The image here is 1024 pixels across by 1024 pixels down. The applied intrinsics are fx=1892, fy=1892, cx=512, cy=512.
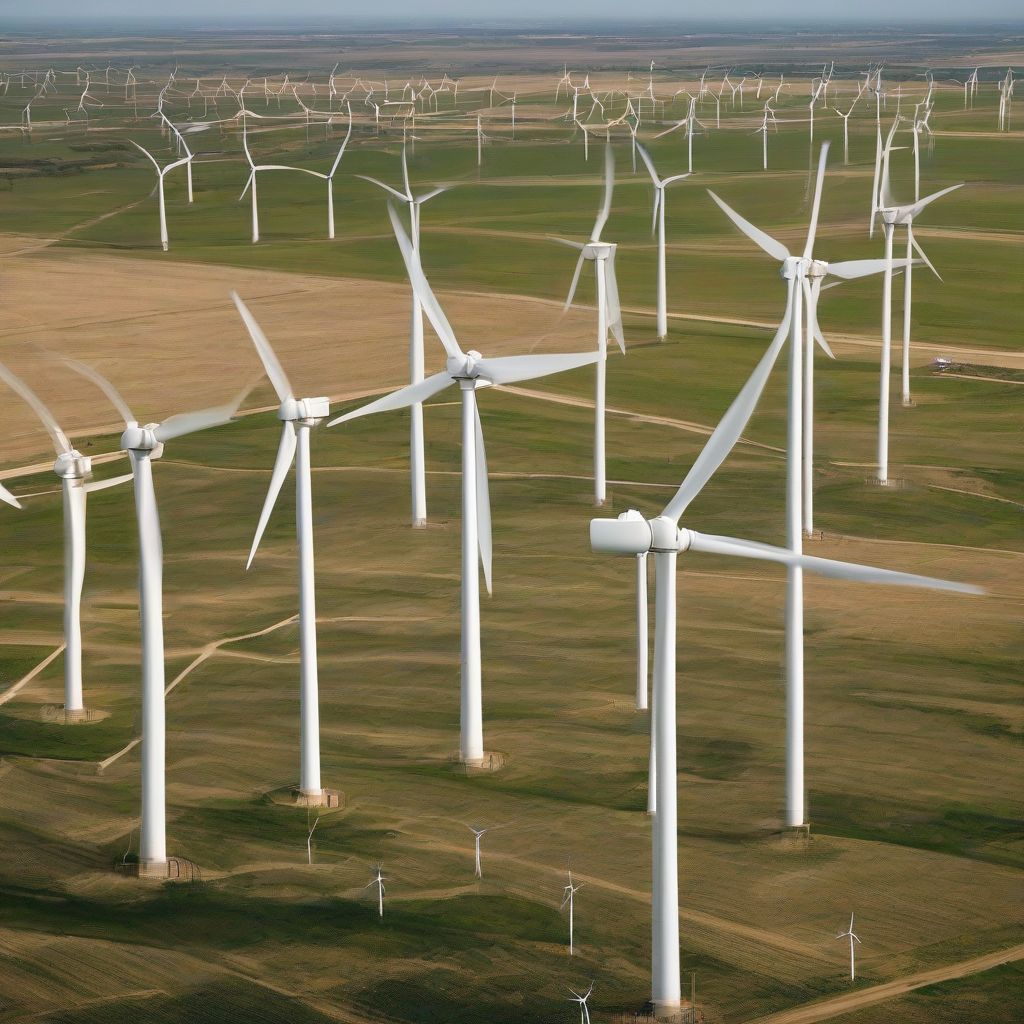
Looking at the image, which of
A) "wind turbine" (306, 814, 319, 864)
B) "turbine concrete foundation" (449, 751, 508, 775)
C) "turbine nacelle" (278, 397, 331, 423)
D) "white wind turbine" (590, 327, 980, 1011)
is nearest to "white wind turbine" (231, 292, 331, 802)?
"turbine nacelle" (278, 397, 331, 423)

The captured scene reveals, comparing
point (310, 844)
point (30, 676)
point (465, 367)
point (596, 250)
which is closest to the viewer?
point (310, 844)

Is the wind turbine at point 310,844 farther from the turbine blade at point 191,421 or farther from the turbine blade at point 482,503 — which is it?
the turbine blade at point 191,421

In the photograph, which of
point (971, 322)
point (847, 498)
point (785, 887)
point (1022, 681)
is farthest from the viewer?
point (971, 322)

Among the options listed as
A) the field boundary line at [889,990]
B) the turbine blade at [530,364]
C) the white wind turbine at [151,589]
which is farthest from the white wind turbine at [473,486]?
the field boundary line at [889,990]

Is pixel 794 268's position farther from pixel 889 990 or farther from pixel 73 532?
pixel 73 532

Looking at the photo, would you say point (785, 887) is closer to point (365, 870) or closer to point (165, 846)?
point (365, 870)

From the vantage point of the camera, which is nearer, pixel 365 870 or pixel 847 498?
pixel 365 870

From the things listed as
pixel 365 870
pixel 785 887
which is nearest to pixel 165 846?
pixel 365 870

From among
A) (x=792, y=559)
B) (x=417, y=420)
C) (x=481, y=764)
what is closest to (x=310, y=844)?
(x=481, y=764)
